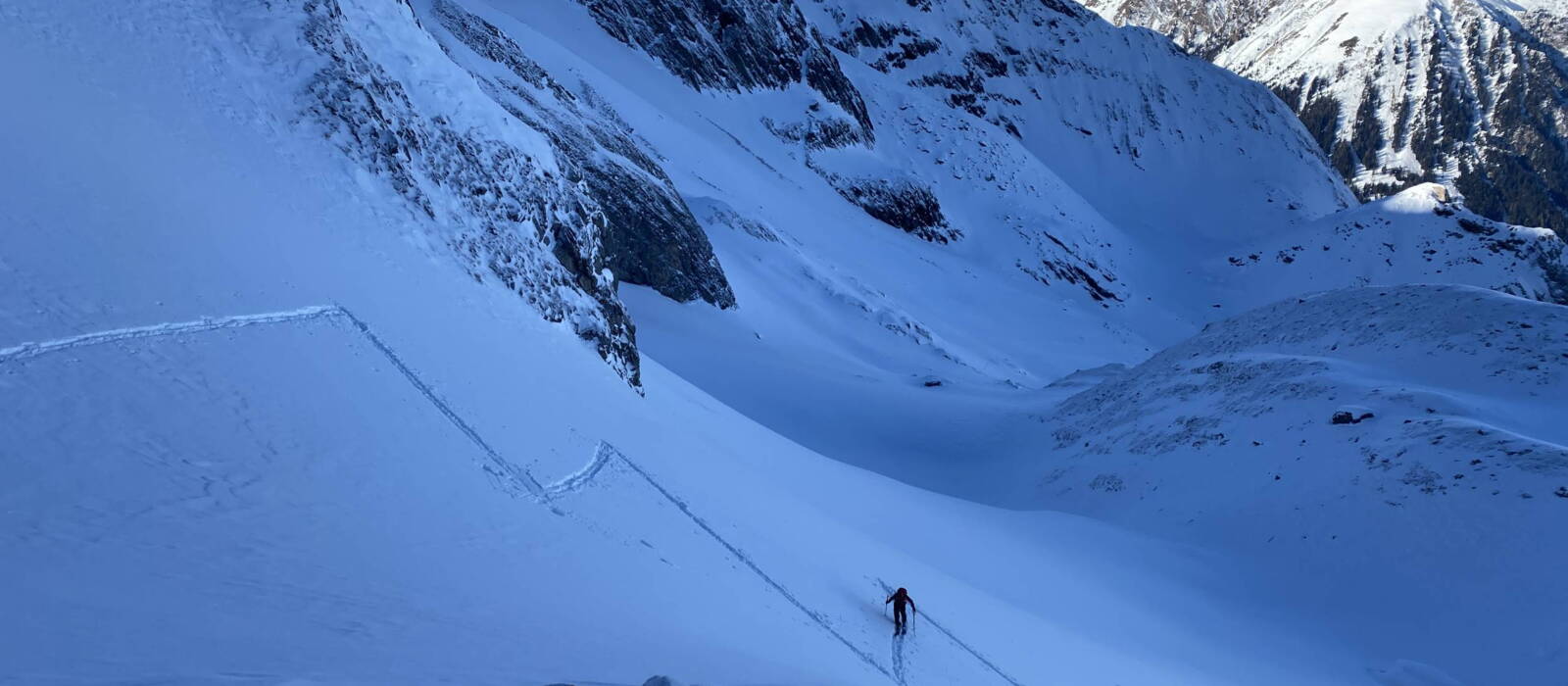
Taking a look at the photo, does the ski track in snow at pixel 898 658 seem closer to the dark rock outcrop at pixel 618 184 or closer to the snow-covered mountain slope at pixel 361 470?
the snow-covered mountain slope at pixel 361 470

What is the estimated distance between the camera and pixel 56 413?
26.7 ft

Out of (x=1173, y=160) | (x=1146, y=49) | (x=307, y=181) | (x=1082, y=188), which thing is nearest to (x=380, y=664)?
(x=307, y=181)

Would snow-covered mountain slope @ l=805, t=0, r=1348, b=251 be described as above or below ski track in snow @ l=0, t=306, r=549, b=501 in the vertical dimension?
above

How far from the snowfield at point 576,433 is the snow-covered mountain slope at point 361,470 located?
55 mm

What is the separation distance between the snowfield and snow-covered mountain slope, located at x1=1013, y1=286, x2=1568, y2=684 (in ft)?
0.34

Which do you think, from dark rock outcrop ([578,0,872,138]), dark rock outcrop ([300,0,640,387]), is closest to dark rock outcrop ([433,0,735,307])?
dark rock outcrop ([300,0,640,387])

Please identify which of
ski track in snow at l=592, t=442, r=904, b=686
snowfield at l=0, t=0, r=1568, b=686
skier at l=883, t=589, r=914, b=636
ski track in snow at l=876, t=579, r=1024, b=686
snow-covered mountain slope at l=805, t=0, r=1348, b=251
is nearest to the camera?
snowfield at l=0, t=0, r=1568, b=686

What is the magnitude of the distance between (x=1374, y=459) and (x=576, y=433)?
1828 centimetres

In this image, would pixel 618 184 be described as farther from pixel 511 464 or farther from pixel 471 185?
pixel 511 464

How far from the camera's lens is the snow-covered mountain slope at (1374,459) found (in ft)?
63.2

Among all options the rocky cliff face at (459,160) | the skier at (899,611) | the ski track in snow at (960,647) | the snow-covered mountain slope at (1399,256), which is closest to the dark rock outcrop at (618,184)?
the rocky cliff face at (459,160)

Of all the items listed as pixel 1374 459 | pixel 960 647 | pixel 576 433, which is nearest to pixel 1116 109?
pixel 1374 459

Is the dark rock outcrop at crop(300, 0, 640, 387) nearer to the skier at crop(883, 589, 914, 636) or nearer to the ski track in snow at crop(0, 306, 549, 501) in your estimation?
the ski track in snow at crop(0, 306, 549, 501)

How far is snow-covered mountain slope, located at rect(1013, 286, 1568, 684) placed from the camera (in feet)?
63.2
